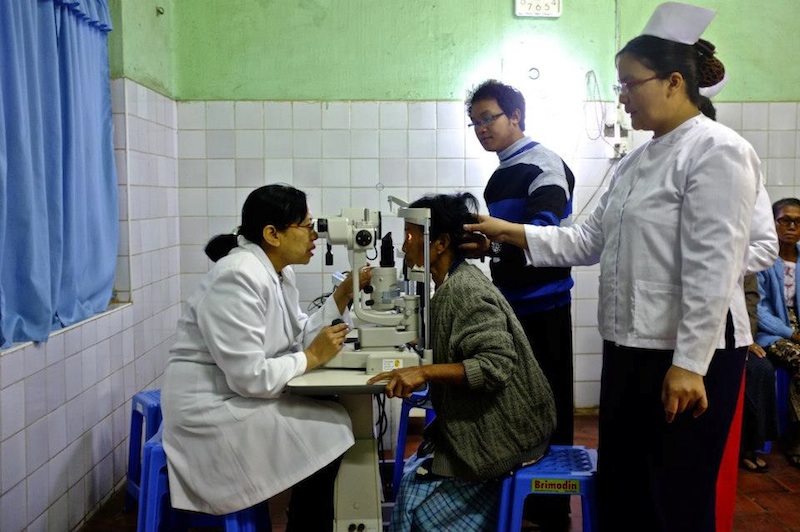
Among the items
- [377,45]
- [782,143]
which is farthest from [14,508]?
[782,143]

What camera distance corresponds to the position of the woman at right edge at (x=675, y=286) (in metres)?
1.79

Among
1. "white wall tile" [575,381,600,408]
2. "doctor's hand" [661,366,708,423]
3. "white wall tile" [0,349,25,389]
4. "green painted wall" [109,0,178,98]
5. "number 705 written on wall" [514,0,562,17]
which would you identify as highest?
"number 705 written on wall" [514,0,562,17]

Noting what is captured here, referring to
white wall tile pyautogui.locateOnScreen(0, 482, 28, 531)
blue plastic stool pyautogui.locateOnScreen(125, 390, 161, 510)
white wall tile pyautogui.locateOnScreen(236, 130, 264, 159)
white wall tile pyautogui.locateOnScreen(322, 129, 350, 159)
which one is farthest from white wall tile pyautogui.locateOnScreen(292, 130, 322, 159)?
white wall tile pyautogui.locateOnScreen(0, 482, 28, 531)

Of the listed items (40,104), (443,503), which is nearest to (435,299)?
(443,503)

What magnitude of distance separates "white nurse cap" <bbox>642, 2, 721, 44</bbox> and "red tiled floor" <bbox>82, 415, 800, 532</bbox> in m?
1.92

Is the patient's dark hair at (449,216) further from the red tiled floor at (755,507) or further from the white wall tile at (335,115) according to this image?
the white wall tile at (335,115)

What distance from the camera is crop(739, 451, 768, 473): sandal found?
3762 mm

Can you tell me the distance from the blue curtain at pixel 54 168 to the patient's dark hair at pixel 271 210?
2.42ft

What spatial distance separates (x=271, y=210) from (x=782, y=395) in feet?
9.38

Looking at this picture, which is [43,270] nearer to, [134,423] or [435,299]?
[134,423]

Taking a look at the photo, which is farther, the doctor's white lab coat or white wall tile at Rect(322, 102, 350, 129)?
white wall tile at Rect(322, 102, 350, 129)

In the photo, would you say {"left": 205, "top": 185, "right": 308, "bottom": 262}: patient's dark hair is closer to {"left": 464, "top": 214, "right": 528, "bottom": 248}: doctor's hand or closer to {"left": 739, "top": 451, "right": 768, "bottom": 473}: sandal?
{"left": 464, "top": 214, "right": 528, "bottom": 248}: doctor's hand

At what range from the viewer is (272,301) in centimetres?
234

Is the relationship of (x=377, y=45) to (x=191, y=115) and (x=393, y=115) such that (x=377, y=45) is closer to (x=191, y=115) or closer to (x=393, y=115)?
(x=393, y=115)
